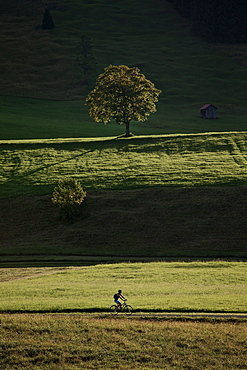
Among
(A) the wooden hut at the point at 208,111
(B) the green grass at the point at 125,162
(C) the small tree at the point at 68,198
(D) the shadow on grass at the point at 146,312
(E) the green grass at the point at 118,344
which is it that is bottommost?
(E) the green grass at the point at 118,344

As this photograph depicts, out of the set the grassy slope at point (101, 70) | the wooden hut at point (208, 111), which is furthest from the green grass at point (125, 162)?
the wooden hut at point (208, 111)

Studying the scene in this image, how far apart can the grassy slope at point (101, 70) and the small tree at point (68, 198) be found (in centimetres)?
3795

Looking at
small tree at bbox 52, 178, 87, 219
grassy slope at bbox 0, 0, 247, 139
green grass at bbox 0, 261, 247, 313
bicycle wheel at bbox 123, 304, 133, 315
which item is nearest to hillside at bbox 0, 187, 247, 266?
small tree at bbox 52, 178, 87, 219

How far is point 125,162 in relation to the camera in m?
76.9

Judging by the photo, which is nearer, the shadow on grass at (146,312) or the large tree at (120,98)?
the shadow on grass at (146,312)

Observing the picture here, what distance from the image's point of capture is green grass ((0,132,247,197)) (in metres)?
67.9

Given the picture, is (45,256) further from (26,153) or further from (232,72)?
(232,72)

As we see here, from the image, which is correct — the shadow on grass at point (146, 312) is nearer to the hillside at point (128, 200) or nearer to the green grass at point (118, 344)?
the green grass at point (118, 344)

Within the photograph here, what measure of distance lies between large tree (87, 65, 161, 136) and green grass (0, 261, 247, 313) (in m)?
49.2

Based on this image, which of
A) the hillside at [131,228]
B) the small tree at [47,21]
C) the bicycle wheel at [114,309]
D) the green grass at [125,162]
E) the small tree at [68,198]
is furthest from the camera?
the small tree at [47,21]

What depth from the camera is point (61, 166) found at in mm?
75375

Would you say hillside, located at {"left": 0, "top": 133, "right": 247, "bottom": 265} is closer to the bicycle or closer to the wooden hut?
the bicycle

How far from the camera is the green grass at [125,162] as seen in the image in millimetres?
67938

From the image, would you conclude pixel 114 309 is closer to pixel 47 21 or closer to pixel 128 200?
pixel 128 200
